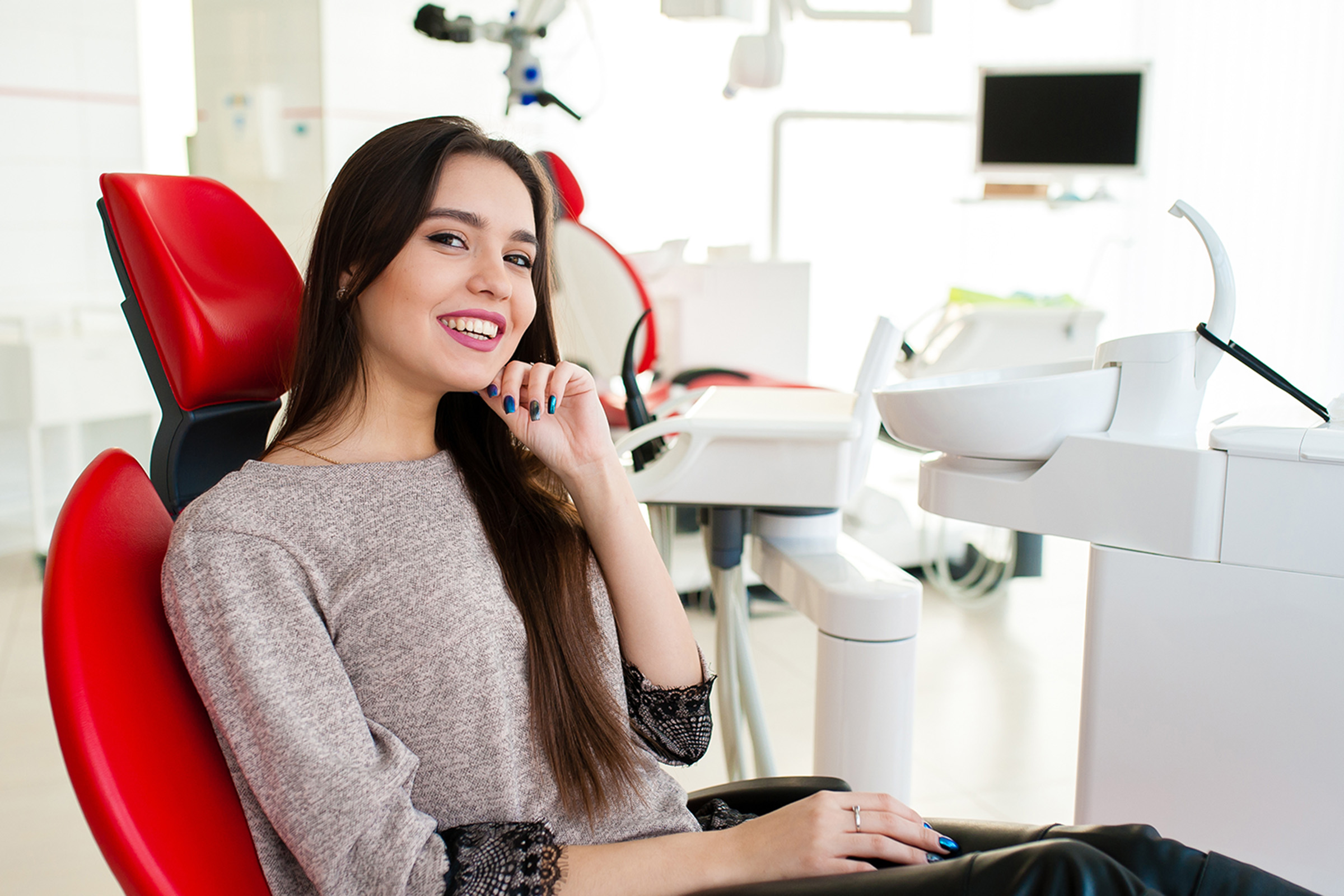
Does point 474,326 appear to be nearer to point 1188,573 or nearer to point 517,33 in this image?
point 1188,573

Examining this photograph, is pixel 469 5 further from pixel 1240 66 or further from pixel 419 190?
pixel 419 190

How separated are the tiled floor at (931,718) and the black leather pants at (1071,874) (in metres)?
1.13

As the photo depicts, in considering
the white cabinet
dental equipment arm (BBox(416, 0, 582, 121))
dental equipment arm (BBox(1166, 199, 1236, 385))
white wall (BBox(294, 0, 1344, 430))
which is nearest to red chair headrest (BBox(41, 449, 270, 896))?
dental equipment arm (BBox(1166, 199, 1236, 385))

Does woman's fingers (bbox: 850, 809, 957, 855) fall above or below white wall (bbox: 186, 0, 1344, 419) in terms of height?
below

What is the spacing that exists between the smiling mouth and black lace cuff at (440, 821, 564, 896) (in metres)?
0.43

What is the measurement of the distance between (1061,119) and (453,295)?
258cm

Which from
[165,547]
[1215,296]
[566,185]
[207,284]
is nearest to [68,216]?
[566,185]

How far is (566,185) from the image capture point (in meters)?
1.54

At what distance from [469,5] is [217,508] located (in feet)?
13.1

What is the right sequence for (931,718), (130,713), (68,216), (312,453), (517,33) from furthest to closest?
(68,216) → (517,33) → (931,718) → (312,453) → (130,713)

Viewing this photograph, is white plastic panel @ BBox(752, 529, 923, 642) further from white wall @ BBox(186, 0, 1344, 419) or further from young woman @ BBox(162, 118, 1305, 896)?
white wall @ BBox(186, 0, 1344, 419)

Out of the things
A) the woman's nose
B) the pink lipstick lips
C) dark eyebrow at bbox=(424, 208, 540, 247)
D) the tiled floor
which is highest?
dark eyebrow at bbox=(424, 208, 540, 247)

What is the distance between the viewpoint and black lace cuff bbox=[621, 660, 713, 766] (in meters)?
1.04

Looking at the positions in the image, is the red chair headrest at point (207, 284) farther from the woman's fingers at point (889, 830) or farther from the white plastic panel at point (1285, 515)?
the white plastic panel at point (1285, 515)
